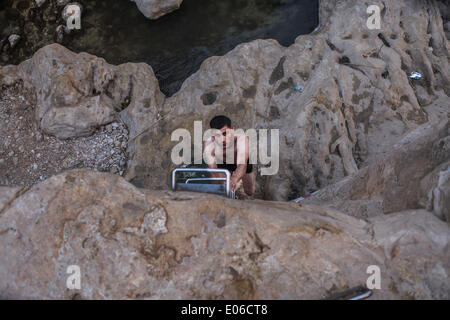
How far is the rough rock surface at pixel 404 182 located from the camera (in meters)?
2.79

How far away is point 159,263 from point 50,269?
74 cm

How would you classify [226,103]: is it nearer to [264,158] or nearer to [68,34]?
[264,158]

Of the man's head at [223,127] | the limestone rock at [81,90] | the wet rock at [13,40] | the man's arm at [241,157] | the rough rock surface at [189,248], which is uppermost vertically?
the wet rock at [13,40]

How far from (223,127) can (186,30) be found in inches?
139

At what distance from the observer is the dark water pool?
20.4 ft

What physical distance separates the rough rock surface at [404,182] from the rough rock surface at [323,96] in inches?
27.8

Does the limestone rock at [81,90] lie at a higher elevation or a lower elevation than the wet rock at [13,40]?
lower

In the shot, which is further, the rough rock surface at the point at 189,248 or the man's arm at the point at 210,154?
the man's arm at the point at 210,154

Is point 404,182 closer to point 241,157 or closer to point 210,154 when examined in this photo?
point 241,157

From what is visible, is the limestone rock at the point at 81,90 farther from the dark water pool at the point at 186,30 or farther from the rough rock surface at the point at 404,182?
the rough rock surface at the point at 404,182

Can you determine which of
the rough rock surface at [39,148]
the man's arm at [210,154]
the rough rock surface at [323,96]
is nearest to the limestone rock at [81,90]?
the rough rock surface at [39,148]

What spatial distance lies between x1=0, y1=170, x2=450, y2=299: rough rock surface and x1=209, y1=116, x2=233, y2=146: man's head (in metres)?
1.25

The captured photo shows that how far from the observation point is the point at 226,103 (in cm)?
476

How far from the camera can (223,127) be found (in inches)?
147
